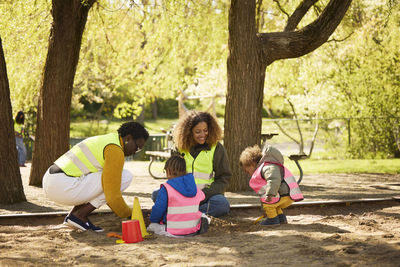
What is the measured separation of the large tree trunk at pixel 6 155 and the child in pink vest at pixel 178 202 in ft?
10.8

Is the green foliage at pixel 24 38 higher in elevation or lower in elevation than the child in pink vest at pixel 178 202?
higher

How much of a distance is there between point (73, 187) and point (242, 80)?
14.9ft

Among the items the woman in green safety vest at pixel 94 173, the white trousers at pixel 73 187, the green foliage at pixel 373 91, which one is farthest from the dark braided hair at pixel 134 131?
the green foliage at pixel 373 91

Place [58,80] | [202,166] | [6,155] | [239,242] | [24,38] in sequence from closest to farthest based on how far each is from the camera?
1. [239,242]
2. [202,166]
3. [6,155]
4. [58,80]
5. [24,38]

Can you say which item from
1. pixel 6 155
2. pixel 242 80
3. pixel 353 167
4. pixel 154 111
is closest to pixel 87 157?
pixel 6 155

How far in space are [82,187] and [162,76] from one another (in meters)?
10.7

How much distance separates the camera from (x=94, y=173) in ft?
16.1

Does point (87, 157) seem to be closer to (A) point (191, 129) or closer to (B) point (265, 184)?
(A) point (191, 129)

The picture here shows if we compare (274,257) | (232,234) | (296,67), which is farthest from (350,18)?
(274,257)

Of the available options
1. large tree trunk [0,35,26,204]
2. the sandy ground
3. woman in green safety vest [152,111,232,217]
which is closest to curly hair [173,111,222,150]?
woman in green safety vest [152,111,232,217]

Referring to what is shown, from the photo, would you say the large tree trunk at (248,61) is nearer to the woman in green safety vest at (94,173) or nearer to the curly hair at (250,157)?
the curly hair at (250,157)

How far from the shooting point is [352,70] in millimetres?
17547

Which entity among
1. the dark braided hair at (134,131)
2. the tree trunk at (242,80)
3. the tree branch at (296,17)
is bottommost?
the dark braided hair at (134,131)

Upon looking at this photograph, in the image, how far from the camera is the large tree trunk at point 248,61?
338 inches
